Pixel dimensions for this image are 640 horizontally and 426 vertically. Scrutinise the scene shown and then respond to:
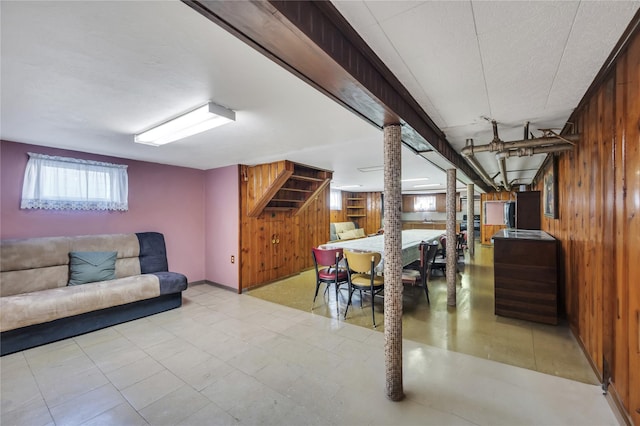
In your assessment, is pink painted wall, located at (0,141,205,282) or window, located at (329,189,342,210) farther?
window, located at (329,189,342,210)

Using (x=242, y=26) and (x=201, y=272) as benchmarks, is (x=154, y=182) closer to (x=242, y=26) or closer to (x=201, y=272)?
(x=201, y=272)

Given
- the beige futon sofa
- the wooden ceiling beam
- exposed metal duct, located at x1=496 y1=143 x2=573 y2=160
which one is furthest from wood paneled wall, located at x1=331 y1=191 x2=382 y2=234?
the wooden ceiling beam

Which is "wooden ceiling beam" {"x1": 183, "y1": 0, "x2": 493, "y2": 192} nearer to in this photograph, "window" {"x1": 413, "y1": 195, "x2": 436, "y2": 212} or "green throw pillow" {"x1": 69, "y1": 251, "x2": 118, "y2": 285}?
"green throw pillow" {"x1": 69, "y1": 251, "x2": 118, "y2": 285}

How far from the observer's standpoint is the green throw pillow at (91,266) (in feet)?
10.8

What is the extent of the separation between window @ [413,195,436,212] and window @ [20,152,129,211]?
10.7 m

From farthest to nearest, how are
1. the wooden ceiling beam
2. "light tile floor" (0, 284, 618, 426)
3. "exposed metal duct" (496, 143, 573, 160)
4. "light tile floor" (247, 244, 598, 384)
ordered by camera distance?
"exposed metal duct" (496, 143, 573, 160)
"light tile floor" (247, 244, 598, 384)
"light tile floor" (0, 284, 618, 426)
the wooden ceiling beam

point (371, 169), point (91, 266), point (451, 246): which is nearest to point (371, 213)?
point (371, 169)

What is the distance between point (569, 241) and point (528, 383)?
168 centimetres

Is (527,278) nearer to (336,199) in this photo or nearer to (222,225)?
(222,225)

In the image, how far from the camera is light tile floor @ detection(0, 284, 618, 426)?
5.57 feet

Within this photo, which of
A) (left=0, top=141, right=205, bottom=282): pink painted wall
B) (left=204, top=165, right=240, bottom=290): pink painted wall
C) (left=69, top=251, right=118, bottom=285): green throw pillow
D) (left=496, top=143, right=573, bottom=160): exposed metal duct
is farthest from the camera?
(left=204, top=165, right=240, bottom=290): pink painted wall

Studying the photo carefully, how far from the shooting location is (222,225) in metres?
4.74

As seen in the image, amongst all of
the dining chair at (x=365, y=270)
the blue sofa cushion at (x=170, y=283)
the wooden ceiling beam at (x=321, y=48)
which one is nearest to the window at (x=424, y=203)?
the dining chair at (x=365, y=270)

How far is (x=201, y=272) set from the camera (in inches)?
196
